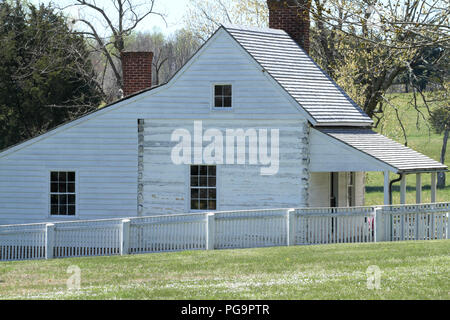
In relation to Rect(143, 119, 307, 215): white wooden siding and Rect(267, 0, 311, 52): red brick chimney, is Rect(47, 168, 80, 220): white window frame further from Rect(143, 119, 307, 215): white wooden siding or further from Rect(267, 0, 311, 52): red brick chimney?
Rect(267, 0, 311, 52): red brick chimney

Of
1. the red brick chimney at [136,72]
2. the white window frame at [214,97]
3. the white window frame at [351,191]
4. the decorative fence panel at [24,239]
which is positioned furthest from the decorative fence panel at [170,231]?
the red brick chimney at [136,72]

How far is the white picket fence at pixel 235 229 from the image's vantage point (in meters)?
21.2

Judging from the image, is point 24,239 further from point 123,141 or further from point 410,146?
point 410,146

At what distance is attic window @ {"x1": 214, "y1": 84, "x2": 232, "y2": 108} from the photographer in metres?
24.3

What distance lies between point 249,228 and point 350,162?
146 inches

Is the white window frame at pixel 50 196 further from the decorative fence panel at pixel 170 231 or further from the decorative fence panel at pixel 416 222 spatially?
the decorative fence panel at pixel 416 222

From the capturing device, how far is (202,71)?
24375mm

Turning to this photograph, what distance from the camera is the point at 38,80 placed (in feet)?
128

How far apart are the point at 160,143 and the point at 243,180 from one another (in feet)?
9.20

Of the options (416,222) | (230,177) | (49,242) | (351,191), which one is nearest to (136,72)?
(230,177)

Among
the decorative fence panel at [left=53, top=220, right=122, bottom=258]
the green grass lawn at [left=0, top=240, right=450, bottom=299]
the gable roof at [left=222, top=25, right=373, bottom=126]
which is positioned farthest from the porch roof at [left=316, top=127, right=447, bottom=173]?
the decorative fence panel at [left=53, top=220, right=122, bottom=258]

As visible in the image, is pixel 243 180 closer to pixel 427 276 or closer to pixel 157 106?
pixel 157 106

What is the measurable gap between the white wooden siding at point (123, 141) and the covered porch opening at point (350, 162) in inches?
32.6

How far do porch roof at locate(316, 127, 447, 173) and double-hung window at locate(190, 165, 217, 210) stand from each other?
3.56 metres
